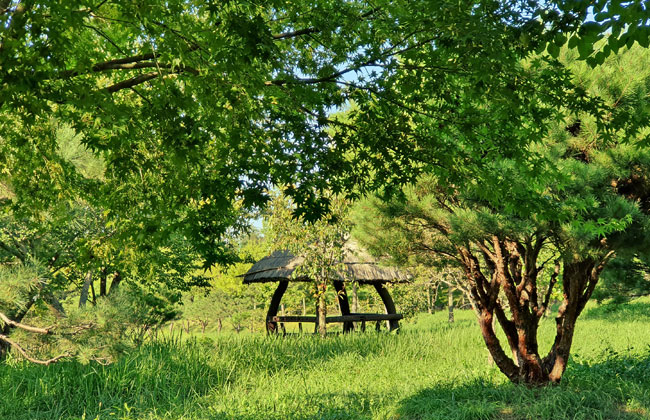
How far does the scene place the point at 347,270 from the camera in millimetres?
13672

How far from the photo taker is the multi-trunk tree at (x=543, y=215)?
529cm

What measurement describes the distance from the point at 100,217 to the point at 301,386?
6.89 metres

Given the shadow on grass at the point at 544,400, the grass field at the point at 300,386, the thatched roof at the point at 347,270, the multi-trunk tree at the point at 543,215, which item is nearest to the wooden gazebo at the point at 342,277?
the thatched roof at the point at 347,270

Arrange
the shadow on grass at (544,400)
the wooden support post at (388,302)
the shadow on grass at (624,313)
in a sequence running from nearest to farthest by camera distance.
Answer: the shadow on grass at (544,400) → the wooden support post at (388,302) → the shadow on grass at (624,313)

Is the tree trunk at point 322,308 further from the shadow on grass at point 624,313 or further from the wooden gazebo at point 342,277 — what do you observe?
the shadow on grass at point 624,313

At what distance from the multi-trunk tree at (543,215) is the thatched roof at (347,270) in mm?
4865

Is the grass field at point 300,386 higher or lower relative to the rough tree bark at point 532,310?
lower

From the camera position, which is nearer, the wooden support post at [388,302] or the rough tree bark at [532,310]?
the rough tree bark at [532,310]

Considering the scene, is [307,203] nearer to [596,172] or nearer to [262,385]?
[596,172]

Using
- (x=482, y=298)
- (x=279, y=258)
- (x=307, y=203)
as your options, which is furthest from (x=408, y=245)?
(x=279, y=258)

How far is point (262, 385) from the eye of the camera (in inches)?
316

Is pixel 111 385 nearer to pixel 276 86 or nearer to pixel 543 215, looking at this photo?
pixel 276 86

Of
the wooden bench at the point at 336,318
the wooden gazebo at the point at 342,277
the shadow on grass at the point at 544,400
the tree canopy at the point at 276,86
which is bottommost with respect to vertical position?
the shadow on grass at the point at 544,400

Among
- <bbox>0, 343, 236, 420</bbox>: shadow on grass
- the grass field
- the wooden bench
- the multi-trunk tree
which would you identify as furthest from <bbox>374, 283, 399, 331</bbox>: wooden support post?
<bbox>0, 343, 236, 420</bbox>: shadow on grass
